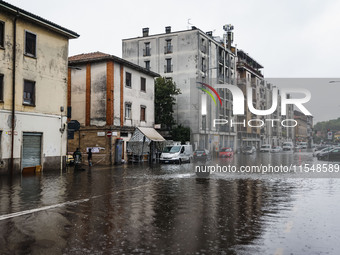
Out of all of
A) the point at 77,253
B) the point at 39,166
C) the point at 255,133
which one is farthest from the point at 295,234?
the point at 255,133

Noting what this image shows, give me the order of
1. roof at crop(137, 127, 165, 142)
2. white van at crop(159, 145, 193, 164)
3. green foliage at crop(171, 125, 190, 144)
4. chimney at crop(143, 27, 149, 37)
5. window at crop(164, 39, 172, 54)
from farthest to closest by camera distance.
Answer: chimney at crop(143, 27, 149, 37)
window at crop(164, 39, 172, 54)
green foliage at crop(171, 125, 190, 144)
roof at crop(137, 127, 165, 142)
white van at crop(159, 145, 193, 164)

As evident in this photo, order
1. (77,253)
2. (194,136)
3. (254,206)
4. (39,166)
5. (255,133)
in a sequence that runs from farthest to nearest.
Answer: (255,133)
(194,136)
(39,166)
(254,206)
(77,253)

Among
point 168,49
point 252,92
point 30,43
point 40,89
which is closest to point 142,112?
point 40,89

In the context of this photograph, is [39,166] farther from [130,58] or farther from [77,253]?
[130,58]

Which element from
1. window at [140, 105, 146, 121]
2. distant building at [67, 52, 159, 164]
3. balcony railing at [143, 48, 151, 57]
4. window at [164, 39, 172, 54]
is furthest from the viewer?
balcony railing at [143, 48, 151, 57]

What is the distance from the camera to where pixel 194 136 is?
50.4 m

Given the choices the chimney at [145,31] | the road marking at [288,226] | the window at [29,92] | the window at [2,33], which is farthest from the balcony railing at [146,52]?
the road marking at [288,226]

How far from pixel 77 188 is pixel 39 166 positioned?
9225 millimetres

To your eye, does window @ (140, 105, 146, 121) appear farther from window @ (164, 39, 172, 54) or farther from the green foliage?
window @ (164, 39, 172, 54)

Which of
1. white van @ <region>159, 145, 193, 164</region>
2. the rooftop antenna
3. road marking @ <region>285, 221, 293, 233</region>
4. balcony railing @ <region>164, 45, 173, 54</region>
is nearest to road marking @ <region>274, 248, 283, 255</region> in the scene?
road marking @ <region>285, 221, 293, 233</region>

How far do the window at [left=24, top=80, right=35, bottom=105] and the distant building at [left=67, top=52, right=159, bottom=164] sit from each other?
8.56 m

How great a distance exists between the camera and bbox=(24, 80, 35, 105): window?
21.5 metres

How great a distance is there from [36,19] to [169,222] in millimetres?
18344

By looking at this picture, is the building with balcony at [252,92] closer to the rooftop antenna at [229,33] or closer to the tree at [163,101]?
the rooftop antenna at [229,33]
